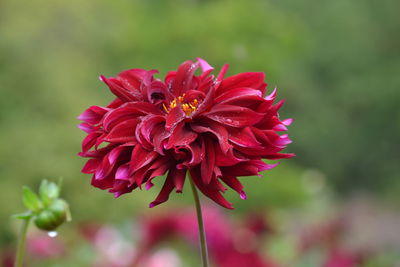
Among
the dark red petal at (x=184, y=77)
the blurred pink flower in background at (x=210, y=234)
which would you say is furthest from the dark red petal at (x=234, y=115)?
the blurred pink flower in background at (x=210, y=234)

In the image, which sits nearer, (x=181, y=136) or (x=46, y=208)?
(x=181, y=136)

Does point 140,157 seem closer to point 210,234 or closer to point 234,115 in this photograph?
point 234,115

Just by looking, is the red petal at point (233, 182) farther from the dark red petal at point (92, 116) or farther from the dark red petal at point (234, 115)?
the dark red petal at point (92, 116)

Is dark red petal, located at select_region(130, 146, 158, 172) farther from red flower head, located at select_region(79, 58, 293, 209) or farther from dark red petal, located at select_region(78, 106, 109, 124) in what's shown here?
dark red petal, located at select_region(78, 106, 109, 124)

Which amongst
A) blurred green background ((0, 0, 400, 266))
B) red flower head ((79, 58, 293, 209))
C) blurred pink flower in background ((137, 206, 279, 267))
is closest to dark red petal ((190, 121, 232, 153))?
red flower head ((79, 58, 293, 209))

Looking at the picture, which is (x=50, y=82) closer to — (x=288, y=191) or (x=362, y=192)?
(x=288, y=191)

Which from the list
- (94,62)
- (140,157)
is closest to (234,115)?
(140,157)

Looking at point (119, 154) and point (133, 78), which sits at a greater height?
point (133, 78)
